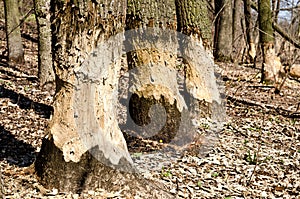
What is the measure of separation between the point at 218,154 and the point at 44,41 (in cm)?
403

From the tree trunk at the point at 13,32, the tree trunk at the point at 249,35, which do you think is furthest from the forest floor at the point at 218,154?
the tree trunk at the point at 249,35

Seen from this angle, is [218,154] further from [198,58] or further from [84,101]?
[84,101]

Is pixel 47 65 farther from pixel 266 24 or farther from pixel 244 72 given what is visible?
pixel 244 72

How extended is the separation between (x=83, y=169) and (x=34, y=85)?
493cm

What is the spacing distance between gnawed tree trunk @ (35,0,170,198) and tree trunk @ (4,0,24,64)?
6929 millimetres

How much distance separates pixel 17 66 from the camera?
10.3 m

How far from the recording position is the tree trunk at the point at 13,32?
10016 millimetres

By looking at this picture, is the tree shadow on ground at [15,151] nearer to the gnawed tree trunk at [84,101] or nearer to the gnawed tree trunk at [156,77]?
the gnawed tree trunk at [84,101]

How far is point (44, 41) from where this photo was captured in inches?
302

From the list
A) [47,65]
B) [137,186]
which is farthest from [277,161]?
[47,65]

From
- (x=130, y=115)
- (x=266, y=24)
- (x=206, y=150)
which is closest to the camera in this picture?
(x=206, y=150)

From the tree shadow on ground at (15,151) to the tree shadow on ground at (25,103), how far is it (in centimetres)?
107

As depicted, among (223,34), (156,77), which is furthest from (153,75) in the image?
→ (223,34)

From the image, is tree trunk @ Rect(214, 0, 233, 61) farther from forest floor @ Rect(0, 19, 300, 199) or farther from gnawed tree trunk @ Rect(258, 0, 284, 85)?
forest floor @ Rect(0, 19, 300, 199)
